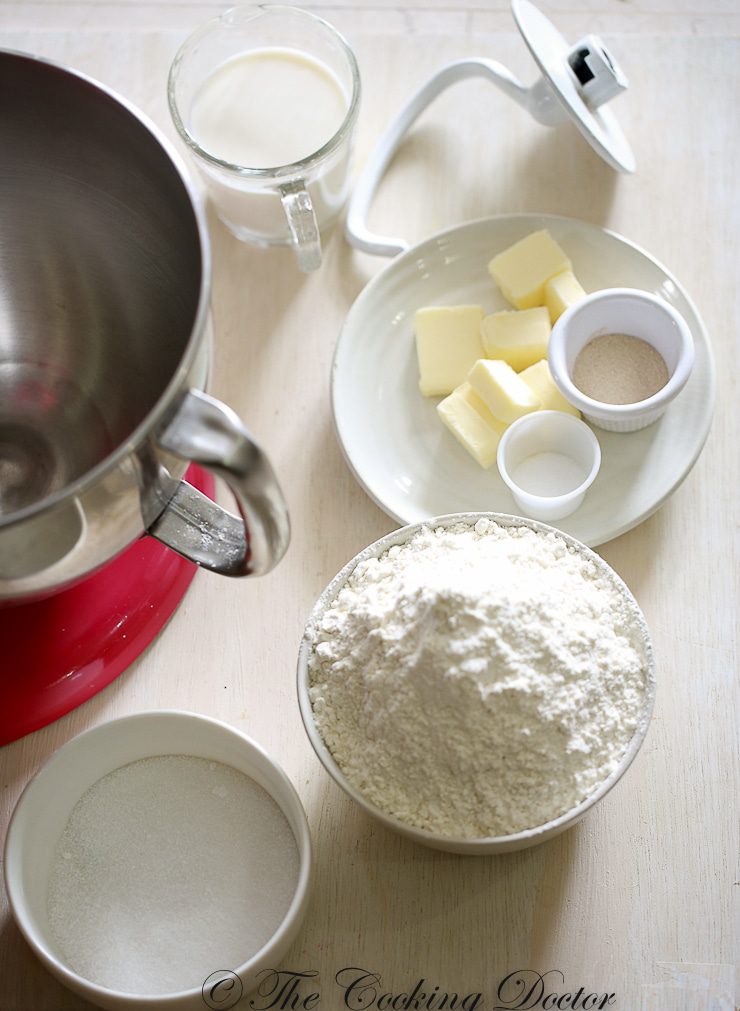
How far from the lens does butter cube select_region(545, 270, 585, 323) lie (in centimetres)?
99

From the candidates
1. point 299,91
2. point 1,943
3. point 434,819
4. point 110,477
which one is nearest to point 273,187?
point 299,91

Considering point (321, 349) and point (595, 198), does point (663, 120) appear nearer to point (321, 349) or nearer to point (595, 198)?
point (595, 198)

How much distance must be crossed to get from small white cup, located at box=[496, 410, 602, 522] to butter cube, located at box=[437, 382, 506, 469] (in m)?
0.01

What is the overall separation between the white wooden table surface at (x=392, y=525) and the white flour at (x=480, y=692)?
14 centimetres

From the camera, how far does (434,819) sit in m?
0.75

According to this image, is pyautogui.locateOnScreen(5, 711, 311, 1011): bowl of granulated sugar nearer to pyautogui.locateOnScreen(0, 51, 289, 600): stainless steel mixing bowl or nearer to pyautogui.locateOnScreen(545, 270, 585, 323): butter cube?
pyautogui.locateOnScreen(0, 51, 289, 600): stainless steel mixing bowl

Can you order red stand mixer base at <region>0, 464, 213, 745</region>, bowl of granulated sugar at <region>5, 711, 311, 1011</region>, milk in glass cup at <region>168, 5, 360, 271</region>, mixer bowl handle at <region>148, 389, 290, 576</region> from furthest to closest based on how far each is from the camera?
milk in glass cup at <region>168, 5, 360, 271</region> → red stand mixer base at <region>0, 464, 213, 745</region> → bowl of granulated sugar at <region>5, 711, 311, 1011</region> → mixer bowl handle at <region>148, 389, 290, 576</region>

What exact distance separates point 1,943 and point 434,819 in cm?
39

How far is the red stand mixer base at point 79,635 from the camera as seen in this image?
899 mm

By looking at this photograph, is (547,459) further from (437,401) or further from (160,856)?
(160,856)
